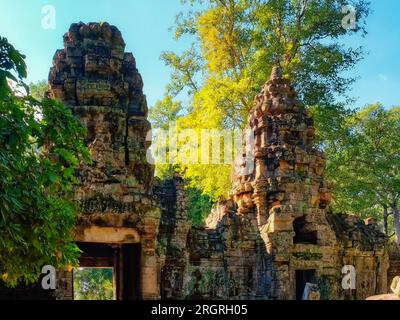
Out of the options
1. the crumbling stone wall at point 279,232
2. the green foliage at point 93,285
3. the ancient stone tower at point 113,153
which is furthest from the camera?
the green foliage at point 93,285

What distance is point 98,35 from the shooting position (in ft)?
40.9

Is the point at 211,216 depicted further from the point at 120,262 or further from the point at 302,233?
the point at 120,262

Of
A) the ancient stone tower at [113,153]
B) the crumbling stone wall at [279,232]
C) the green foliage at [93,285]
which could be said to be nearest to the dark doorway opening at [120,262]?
the ancient stone tower at [113,153]

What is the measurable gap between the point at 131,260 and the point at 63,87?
381 centimetres

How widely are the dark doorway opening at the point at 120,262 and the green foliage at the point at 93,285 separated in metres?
14.5

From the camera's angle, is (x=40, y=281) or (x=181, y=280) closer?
(x=40, y=281)

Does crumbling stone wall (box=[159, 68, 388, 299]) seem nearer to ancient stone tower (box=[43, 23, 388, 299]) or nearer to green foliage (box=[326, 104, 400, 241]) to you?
ancient stone tower (box=[43, 23, 388, 299])

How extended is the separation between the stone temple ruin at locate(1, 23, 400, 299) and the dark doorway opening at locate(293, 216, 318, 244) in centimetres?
3

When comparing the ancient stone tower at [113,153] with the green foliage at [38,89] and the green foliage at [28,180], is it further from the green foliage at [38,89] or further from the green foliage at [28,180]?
the green foliage at [38,89]

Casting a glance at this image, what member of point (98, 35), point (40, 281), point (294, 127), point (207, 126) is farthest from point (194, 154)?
point (40, 281)

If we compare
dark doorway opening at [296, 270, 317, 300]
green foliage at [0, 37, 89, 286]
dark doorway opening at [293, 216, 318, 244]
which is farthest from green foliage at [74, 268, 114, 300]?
green foliage at [0, 37, 89, 286]

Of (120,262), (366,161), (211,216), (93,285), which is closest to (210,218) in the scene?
(211,216)

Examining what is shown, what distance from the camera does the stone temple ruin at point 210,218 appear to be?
10711 mm
